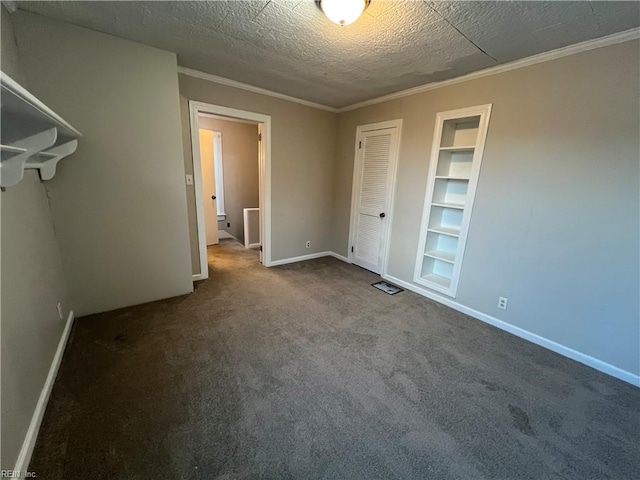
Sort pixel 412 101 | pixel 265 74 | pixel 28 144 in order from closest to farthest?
1. pixel 28 144
2. pixel 265 74
3. pixel 412 101

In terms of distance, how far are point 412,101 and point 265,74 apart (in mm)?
1715

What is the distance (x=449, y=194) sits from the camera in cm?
300

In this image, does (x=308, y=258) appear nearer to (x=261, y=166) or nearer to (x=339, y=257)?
(x=339, y=257)

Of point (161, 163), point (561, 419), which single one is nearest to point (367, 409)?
point (561, 419)

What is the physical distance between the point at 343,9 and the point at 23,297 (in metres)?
2.43

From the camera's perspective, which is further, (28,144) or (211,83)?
(211,83)

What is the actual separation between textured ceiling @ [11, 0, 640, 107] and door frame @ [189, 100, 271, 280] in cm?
47

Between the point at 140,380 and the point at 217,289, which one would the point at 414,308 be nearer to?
the point at 217,289

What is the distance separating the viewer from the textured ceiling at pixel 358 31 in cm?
156

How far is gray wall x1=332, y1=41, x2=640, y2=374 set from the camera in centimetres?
179

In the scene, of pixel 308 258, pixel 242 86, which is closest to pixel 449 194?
pixel 308 258

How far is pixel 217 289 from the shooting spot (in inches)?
120

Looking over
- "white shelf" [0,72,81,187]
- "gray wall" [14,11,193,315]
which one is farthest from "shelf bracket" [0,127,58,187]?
"gray wall" [14,11,193,315]

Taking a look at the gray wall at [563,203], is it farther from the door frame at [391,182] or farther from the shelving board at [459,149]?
the door frame at [391,182]
